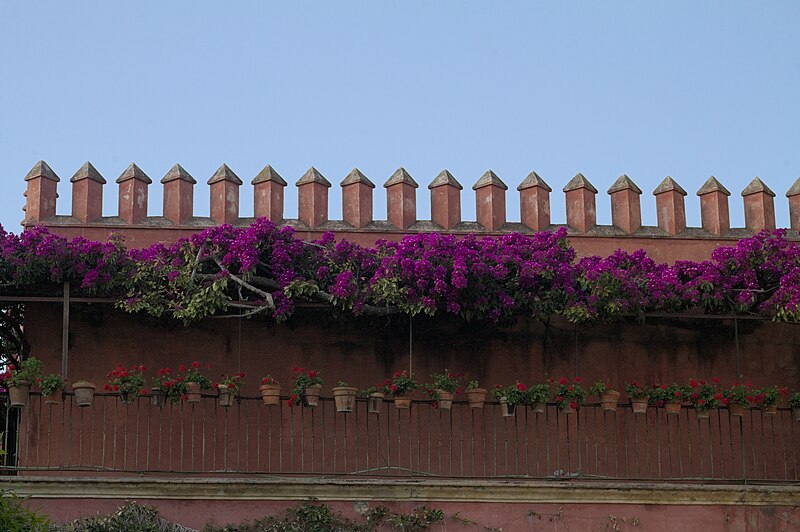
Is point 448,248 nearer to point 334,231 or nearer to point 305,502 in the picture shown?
point 334,231

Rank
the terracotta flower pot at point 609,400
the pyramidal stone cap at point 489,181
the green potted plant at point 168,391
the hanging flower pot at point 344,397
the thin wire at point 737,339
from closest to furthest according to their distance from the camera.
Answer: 1. the green potted plant at point 168,391
2. the hanging flower pot at point 344,397
3. the terracotta flower pot at point 609,400
4. the thin wire at point 737,339
5. the pyramidal stone cap at point 489,181

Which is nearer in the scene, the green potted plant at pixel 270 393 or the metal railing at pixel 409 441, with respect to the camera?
the green potted plant at pixel 270 393

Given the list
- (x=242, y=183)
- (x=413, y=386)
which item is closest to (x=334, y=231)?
(x=242, y=183)

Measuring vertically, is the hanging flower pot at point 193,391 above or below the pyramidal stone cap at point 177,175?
below

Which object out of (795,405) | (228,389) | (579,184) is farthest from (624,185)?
(228,389)

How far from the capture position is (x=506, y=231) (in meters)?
14.8

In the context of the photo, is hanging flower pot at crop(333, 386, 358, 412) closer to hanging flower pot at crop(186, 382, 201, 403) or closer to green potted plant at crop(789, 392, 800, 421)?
hanging flower pot at crop(186, 382, 201, 403)

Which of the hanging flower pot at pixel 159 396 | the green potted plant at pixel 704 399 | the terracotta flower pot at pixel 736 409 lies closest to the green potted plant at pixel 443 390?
the green potted plant at pixel 704 399

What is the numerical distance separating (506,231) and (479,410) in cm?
198

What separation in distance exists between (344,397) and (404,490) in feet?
3.48

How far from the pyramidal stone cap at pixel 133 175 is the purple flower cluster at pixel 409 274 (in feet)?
4.46

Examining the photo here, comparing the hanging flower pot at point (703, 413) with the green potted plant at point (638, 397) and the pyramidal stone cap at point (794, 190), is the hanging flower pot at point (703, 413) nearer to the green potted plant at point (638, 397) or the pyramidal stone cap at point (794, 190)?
the green potted plant at point (638, 397)

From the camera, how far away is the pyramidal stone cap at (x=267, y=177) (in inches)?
571

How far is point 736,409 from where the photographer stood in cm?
1349
